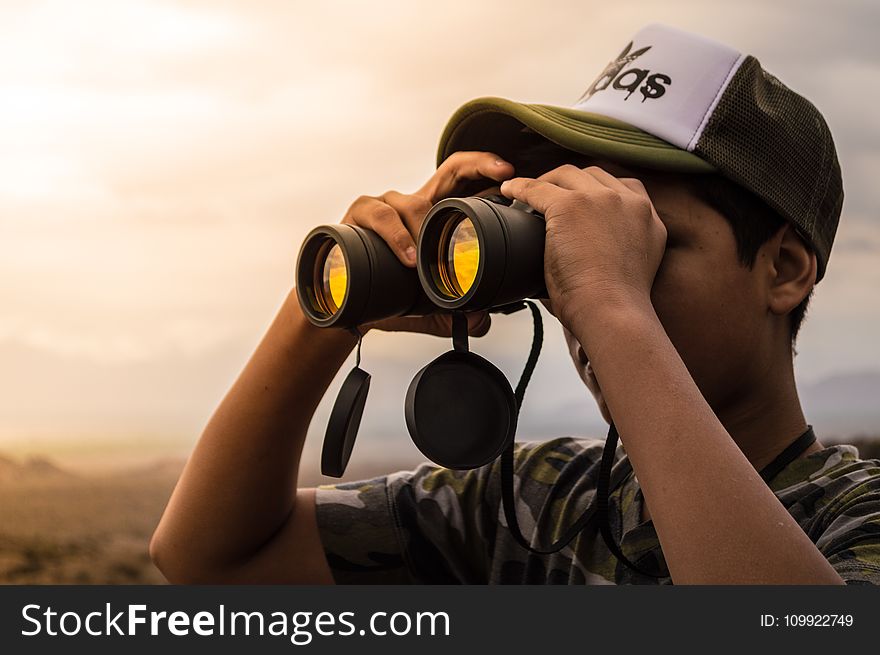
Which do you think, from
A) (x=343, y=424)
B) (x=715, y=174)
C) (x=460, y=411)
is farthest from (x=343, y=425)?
(x=715, y=174)

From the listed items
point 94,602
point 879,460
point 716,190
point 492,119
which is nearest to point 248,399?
point 94,602

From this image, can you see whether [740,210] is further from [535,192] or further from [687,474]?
[687,474]

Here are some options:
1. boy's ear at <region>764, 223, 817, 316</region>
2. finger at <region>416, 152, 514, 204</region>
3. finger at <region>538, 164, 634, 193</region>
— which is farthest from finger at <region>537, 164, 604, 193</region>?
boy's ear at <region>764, 223, 817, 316</region>

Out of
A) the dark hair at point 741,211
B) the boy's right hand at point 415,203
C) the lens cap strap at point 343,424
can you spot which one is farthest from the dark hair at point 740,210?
the lens cap strap at point 343,424

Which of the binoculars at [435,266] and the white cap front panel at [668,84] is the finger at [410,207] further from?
the white cap front panel at [668,84]

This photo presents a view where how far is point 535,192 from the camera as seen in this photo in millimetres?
875

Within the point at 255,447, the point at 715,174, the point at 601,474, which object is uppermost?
the point at 715,174

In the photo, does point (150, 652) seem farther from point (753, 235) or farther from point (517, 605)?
point (753, 235)

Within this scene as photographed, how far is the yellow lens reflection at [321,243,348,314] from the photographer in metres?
0.94

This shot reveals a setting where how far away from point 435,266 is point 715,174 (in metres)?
0.31

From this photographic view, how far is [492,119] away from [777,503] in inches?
20.6

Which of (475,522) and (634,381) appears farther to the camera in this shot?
(475,522)

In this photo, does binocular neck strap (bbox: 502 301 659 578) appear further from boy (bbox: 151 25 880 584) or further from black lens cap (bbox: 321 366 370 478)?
black lens cap (bbox: 321 366 370 478)

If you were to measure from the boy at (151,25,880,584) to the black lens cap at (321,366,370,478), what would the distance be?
136mm
